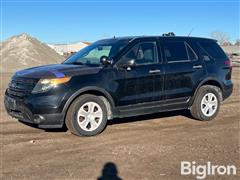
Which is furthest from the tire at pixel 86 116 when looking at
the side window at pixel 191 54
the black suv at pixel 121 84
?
the side window at pixel 191 54

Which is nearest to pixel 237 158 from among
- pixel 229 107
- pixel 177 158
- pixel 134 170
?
pixel 177 158

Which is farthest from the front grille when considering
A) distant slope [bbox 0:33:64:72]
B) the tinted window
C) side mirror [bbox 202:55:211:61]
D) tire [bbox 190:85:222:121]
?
distant slope [bbox 0:33:64:72]

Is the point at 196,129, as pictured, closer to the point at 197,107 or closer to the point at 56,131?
the point at 197,107

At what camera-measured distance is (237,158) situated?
6285mm

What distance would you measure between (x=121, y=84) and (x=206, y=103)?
230 centimetres

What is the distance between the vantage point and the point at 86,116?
7.67m

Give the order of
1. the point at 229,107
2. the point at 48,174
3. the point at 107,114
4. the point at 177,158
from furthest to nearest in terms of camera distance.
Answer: the point at 229,107 → the point at 107,114 → the point at 177,158 → the point at 48,174

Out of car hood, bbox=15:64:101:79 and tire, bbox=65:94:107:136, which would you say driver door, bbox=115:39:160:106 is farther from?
car hood, bbox=15:64:101:79

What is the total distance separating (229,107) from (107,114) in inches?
176

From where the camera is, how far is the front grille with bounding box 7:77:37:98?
7488 millimetres

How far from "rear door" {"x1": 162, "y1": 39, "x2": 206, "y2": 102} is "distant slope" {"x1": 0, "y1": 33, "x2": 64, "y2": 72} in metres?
28.4

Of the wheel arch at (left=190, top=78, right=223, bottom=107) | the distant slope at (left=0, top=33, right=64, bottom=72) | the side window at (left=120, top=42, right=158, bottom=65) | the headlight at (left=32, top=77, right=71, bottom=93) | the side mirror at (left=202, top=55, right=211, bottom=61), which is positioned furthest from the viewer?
the distant slope at (left=0, top=33, right=64, bottom=72)

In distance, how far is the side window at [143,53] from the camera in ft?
27.1

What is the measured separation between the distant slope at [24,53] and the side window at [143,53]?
2861cm
